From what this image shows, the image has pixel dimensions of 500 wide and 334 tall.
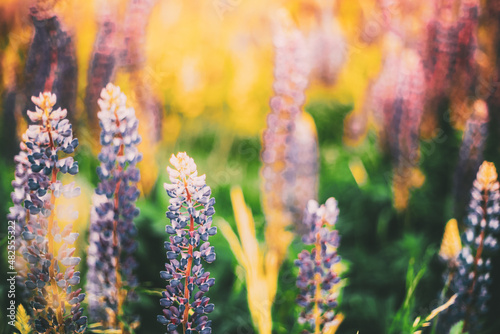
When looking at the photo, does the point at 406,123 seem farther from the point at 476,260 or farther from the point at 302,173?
the point at 476,260

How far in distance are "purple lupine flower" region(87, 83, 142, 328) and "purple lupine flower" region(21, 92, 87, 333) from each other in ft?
0.47

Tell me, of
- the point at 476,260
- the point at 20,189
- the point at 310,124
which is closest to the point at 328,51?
the point at 310,124

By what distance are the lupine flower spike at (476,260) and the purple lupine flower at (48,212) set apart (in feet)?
4.14

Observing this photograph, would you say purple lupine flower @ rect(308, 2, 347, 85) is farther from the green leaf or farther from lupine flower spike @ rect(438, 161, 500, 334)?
the green leaf

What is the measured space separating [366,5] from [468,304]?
3613mm

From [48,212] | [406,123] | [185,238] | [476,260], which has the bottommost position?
[476,260]

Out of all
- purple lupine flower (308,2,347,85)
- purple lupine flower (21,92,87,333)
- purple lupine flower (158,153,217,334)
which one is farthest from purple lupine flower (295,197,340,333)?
purple lupine flower (308,2,347,85)

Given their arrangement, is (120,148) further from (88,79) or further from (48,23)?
(88,79)

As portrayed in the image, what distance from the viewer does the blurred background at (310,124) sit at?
185 centimetres

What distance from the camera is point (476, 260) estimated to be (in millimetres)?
1354

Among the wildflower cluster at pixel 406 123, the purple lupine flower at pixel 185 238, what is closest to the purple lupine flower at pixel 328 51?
the wildflower cluster at pixel 406 123

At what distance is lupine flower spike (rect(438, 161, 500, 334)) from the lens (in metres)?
1.33

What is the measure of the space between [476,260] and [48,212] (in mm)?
1382

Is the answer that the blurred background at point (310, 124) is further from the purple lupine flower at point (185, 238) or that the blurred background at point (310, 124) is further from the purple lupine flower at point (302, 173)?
the purple lupine flower at point (185, 238)
